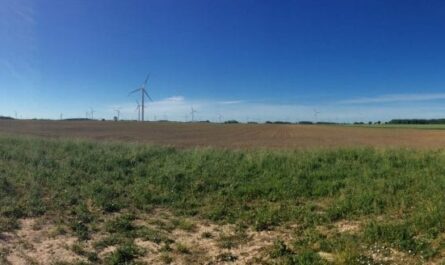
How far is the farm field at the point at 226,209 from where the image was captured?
684cm

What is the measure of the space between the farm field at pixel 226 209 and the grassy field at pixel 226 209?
29mm

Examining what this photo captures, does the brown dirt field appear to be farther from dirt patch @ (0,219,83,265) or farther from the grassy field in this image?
dirt patch @ (0,219,83,265)

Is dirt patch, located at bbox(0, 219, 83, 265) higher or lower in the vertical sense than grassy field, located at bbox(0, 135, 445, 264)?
lower

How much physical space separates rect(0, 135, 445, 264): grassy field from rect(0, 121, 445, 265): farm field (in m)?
0.03

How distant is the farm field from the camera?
6.84m

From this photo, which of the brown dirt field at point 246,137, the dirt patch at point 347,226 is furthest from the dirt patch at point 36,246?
the brown dirt field at point 246,137

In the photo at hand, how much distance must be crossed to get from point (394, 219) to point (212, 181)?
18.6 feet

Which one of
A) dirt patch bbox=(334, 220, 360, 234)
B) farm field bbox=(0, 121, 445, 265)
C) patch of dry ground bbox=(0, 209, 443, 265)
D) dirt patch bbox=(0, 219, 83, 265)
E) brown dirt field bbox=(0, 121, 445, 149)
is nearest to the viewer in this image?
patch of dry ground bbox=(0, 209, 443, 265)

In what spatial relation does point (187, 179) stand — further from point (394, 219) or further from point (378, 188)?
point (394, 219)

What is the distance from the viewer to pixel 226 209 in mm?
9812

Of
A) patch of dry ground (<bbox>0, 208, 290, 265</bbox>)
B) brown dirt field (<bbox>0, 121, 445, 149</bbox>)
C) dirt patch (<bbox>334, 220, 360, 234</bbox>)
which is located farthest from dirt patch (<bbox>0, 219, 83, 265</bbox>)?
brown dirt field (<bbox>0, 121, 445, 149</bbox>)

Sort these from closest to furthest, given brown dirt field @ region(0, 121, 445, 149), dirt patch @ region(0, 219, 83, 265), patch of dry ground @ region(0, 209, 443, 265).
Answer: patch of dry ground @ region(0, 209, 443, 265) < dirt patch @ region(0, 219, 83, 265) < brown dirt field @ region(0, 121, 445, 149)

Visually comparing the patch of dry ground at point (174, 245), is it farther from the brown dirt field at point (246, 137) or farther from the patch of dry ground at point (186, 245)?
the brown dirt field at point (246, 137)

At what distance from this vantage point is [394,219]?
25.9ft
